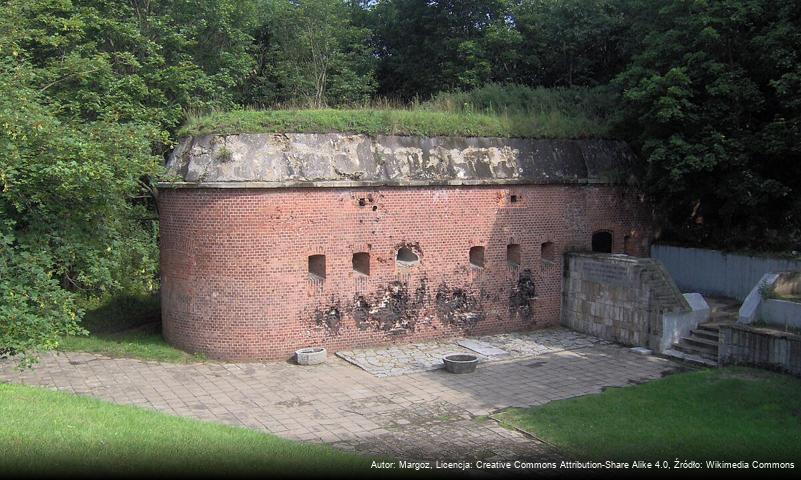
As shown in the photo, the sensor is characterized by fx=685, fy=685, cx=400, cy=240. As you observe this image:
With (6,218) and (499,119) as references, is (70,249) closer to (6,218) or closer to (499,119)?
(6,218)

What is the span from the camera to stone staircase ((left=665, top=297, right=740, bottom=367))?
13648mm

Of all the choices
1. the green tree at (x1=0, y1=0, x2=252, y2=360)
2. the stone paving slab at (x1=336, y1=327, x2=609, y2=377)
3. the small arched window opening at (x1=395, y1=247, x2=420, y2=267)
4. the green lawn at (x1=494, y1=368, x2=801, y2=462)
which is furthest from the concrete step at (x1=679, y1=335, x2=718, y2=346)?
the green tree at (x1=0, y1=0, x2=252, y2=360)

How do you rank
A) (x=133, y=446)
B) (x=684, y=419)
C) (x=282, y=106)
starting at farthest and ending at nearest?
1. (x=282, y=106)
2. (x=684, y=419)
3. (x=133, y=446)

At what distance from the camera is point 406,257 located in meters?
15.9

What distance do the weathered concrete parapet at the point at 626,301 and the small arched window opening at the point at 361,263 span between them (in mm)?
5221

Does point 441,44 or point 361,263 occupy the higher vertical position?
point 441,44

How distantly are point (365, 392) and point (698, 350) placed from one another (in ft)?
22.8

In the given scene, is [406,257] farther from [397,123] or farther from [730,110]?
[730,110]

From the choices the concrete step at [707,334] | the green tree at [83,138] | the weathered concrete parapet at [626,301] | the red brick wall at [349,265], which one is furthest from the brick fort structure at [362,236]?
the concrete step at [707,334]

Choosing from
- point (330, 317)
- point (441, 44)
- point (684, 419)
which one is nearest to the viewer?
point (684, 419)

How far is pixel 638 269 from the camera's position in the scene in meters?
14.8

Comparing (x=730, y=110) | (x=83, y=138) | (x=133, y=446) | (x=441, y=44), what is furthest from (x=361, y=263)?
(x=441, y=44)

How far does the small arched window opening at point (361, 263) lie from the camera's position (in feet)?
50.2

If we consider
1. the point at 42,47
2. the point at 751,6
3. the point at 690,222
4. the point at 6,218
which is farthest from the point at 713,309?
the point at 42,47
